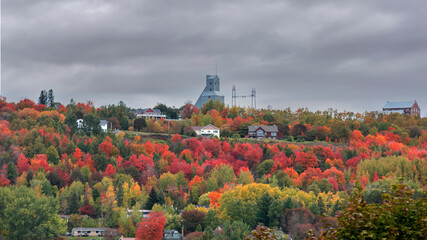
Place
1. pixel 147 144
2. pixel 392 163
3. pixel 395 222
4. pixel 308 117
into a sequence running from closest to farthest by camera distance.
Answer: pixel 395 222
pixel 392 163
pixel 147 144
pixel 308 117

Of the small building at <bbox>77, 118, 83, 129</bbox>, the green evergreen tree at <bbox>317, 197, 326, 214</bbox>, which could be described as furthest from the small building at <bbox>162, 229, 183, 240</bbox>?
the small building at <bbox>77, 118, 83, 129</bbox>

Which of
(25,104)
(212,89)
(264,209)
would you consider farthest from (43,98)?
(264,209)

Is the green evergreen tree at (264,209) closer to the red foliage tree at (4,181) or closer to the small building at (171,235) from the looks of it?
the small building at (171,235)

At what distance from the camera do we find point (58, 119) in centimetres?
11325

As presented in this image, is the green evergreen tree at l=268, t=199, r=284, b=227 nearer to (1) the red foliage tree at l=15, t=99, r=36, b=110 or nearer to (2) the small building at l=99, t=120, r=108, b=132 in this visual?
(2) the small building at l=99, t=120, r=108, b=132

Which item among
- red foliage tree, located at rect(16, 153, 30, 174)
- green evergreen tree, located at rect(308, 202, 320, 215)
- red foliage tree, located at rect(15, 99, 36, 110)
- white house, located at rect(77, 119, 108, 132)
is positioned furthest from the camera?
red foliage tree, located at rect(15, 99, 36, 110)

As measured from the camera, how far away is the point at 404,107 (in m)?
169

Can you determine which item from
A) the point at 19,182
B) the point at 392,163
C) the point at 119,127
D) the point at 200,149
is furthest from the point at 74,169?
the point at 392,163

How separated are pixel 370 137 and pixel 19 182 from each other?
80535mm

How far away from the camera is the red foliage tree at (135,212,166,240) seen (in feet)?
183

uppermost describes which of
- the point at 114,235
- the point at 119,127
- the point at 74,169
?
the point at 119,127

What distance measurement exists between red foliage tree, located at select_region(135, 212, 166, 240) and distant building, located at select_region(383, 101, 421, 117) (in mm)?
130082

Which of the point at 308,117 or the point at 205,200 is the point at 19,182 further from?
the point at 308,117

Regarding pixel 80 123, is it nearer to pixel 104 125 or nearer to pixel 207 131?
pixel 104 125
